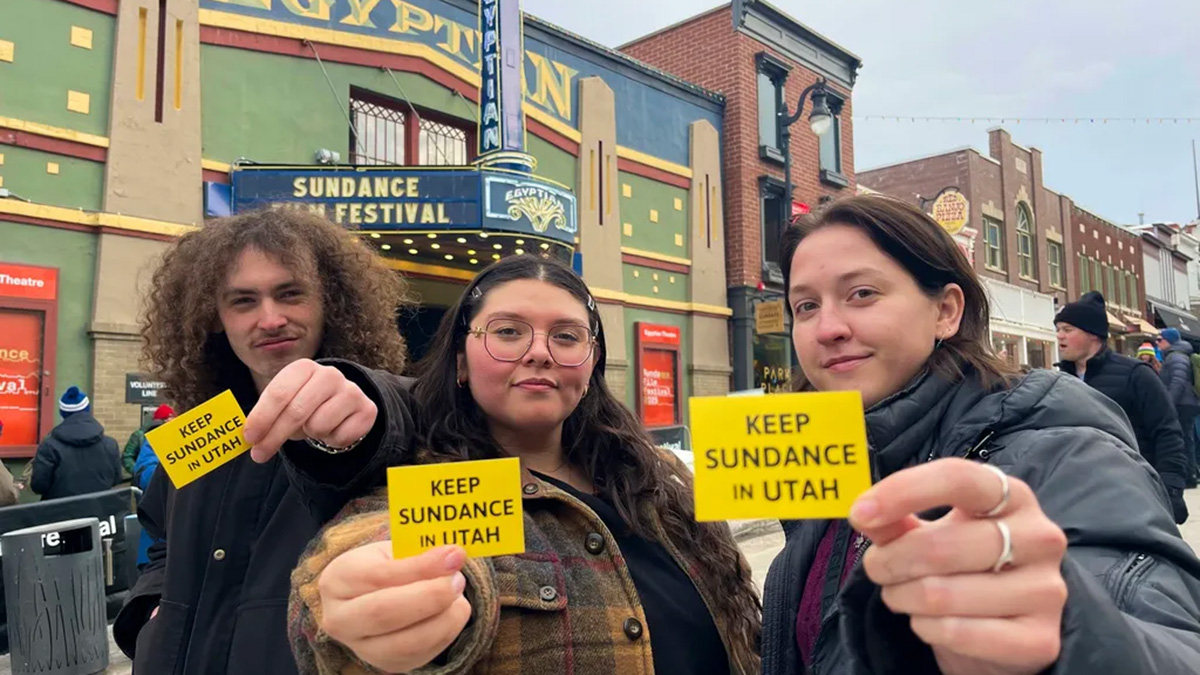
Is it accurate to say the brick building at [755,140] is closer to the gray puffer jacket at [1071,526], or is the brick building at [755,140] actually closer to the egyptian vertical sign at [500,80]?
the egyptian vertical sign at [500,80]

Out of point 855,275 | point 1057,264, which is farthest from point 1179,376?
point 1057,264

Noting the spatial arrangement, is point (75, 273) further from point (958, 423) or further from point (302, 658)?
point (958, 423)

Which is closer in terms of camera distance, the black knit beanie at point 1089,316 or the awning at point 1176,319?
the black knit beanie at point 1089,316

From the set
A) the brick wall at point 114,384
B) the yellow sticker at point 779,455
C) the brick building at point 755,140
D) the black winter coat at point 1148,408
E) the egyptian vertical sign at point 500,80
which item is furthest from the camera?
the brick building at point 755,140

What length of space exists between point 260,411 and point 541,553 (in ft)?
2.01

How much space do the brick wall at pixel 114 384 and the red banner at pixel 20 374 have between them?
46cm

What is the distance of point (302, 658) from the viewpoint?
4.19 feet

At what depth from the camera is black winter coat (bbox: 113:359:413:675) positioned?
4.98 feet

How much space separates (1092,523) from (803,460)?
0.41 metres

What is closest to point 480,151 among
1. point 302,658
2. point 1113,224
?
point 302,658

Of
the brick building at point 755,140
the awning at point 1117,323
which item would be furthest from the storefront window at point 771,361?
the awning at point 1117,323

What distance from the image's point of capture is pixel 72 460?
613 centimetres

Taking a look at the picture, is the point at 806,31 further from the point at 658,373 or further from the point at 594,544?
the point at 594,544

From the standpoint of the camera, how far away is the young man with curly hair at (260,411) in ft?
4.85
